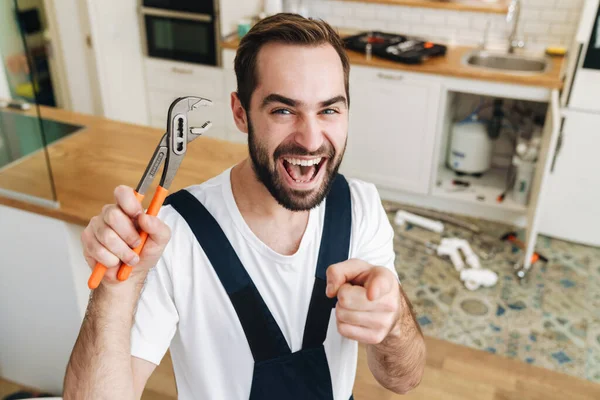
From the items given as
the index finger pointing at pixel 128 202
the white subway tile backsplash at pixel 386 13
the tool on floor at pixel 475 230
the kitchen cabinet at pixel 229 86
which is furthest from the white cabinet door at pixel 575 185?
the index finger pointing at pixel 128 202

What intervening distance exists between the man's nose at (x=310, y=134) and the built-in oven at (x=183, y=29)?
2967 millimetres

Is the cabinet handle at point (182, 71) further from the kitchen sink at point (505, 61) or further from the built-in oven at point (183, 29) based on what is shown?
the kitchen sink at point (505, 61)

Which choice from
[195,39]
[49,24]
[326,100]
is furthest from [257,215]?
[49,24]

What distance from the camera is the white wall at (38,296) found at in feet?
6.31

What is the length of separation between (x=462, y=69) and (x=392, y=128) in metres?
0.54

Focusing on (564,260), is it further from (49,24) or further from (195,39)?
(49,24)

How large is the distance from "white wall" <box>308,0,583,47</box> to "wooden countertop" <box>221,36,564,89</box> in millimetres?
202

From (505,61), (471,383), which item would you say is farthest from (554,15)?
(471,383)

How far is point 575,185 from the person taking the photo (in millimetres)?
3299

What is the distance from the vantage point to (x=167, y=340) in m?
1.21

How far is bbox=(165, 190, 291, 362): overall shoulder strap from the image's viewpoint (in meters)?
1.22

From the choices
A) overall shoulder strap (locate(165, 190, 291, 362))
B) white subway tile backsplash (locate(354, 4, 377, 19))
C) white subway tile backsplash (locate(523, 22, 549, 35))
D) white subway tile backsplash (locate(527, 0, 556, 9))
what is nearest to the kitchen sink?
white subway tile backsplash (locate(523, 22, 549, 35))

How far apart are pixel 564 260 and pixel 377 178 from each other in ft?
3.90

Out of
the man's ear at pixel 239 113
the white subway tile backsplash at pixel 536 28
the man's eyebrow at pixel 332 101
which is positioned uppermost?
the man's eyebrow at pixel 332 101
